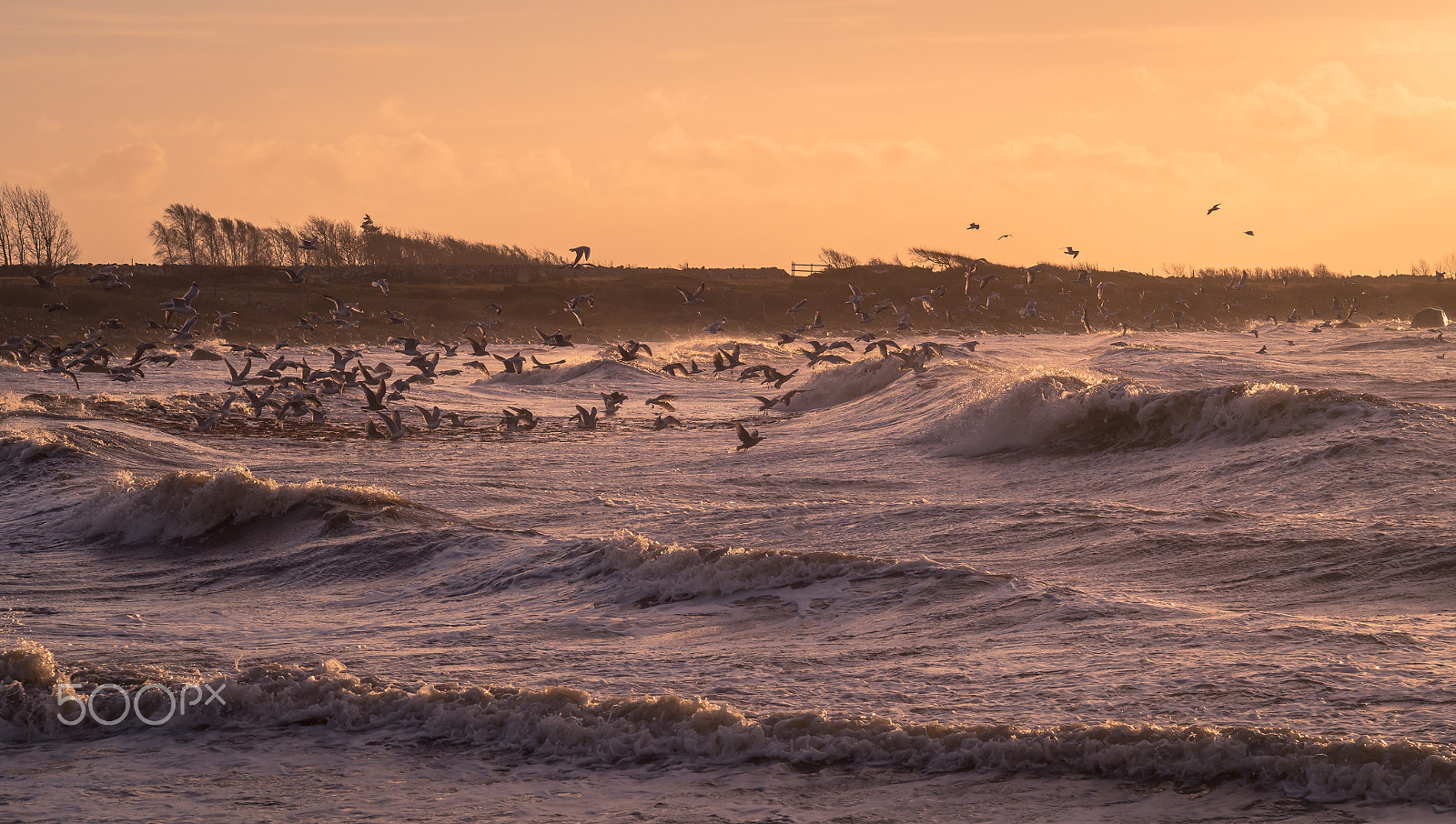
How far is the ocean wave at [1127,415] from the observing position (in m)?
18.9

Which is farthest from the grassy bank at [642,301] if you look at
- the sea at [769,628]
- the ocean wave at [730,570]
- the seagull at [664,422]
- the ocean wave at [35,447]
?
the ocean wave at [730,570]

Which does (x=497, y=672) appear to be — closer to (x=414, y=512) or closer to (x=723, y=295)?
(x=414, y=512)

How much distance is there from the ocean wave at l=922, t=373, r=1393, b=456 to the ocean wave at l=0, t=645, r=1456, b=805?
12838mm

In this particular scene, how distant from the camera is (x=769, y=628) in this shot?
10656 millimetres

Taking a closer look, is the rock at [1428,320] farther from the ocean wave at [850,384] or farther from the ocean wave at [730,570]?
the ocean wave at [730,570]

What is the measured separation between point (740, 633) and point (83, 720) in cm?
502

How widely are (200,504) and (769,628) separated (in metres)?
9.93

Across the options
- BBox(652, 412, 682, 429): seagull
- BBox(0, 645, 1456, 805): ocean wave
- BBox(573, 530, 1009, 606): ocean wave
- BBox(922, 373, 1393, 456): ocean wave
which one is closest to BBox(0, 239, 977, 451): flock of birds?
BBox(652, 412, 682, 429): seagull

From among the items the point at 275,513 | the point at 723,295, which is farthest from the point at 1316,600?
the point at 723,295

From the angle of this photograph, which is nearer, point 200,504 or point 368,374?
point 200,504

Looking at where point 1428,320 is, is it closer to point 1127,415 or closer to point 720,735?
point 1127,415

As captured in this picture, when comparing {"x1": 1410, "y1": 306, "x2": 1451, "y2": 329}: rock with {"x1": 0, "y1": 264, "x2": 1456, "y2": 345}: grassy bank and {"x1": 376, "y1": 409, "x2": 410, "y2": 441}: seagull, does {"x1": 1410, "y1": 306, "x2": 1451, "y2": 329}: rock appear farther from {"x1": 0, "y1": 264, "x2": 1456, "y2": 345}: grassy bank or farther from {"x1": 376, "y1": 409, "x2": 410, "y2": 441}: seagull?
{"x1": 376, "y1": 409, "x2": 410, "y2": 441}: seagull

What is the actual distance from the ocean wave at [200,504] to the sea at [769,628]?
0.06 metres

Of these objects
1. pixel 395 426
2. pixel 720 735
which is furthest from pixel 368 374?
pixel 720 735
